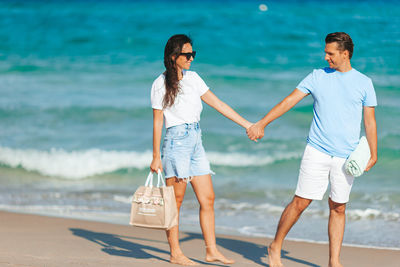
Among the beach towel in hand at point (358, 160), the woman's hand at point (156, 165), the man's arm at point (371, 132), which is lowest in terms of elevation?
the woman's hand at point (156, 165)

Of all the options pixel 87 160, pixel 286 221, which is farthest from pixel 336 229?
pixel 87 160

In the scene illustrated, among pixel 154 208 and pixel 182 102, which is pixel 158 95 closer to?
pixel 182 102

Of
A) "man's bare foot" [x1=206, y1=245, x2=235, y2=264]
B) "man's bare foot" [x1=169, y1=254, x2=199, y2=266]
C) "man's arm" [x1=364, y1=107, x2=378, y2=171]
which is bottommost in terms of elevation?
"man's bare foot" [x1=169, y1=254, x2=199, y2=266]

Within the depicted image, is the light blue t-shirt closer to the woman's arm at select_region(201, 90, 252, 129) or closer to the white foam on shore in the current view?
the woman's arm at select_region(201, 90, 252, 129)

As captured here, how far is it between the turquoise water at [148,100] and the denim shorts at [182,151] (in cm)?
198

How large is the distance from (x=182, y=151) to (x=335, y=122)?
1.11 meters

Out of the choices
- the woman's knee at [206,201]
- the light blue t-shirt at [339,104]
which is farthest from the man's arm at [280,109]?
the woman's knee at [206,201]

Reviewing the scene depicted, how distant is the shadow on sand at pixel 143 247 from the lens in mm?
5020

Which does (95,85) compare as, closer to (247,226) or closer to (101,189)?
(101,189)

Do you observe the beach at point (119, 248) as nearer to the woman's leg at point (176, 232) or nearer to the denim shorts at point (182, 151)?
the woman's leg at point (176, 232)

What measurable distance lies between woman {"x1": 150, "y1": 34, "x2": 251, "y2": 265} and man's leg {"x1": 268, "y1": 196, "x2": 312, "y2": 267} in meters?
0.57

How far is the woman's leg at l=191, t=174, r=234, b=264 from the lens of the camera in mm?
4555

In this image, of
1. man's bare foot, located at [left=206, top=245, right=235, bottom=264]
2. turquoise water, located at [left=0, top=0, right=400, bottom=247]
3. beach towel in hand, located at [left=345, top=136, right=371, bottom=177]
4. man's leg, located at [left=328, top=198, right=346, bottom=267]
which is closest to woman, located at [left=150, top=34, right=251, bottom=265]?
man's bare foot, located at [left=206, top=245, right=235, bottom=264]

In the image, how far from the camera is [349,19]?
20062mm
